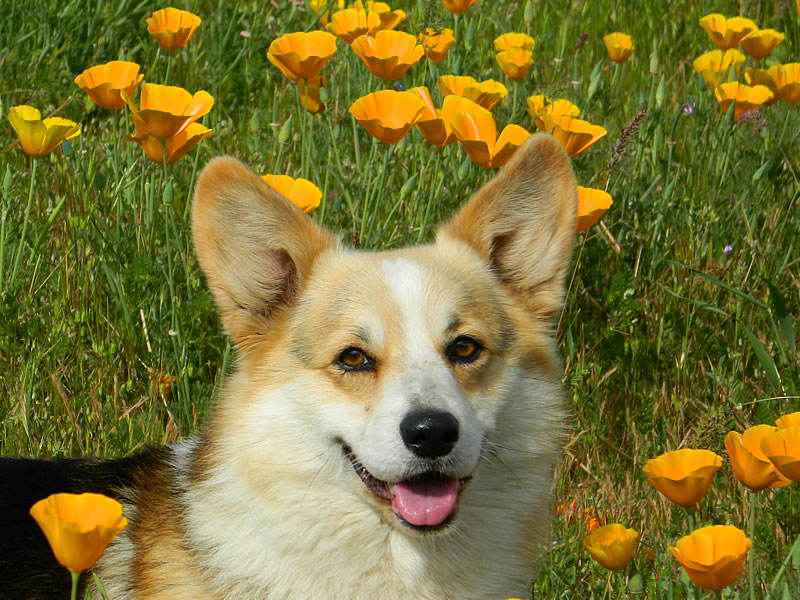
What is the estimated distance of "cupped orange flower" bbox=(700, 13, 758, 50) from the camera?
4672 mm

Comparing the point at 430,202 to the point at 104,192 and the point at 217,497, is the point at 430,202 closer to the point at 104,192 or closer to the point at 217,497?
the point at 104,192

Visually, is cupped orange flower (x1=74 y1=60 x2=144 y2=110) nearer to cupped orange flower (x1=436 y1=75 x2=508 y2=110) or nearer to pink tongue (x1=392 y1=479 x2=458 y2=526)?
cupped orange flower (x1=436 y1=75 x2=508 y2=110)

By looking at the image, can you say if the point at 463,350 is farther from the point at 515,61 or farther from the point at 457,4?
the point at 457,4

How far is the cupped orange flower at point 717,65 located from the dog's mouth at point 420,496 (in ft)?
8.79

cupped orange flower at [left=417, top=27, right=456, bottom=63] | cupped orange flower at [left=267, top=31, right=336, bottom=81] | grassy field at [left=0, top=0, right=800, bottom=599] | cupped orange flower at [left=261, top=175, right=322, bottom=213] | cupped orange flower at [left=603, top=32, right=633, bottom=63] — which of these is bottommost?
grassy field at [left=0, top=0, right=800, bottom=599]

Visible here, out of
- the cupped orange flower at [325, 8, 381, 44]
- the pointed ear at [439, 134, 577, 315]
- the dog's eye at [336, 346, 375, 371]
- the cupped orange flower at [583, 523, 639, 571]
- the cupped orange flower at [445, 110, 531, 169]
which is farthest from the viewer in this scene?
the cupped orange flower at [325, 8, 381, 44]

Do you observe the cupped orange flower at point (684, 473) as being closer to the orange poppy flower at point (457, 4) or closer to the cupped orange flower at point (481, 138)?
the cupped orange flower at point (481, 138)

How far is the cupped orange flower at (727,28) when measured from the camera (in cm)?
467

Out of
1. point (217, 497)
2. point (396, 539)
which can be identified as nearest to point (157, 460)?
point (217, 497)

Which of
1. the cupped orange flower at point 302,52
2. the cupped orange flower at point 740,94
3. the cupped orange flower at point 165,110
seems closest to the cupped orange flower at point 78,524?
the cupped orange flower at point 165,110

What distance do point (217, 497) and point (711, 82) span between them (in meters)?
2.96

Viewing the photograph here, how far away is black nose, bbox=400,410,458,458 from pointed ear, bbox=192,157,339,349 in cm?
62

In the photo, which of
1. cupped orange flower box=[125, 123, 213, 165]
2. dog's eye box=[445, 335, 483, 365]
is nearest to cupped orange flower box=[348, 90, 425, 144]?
cupped orange flower box=[125, 123, 213, 165]

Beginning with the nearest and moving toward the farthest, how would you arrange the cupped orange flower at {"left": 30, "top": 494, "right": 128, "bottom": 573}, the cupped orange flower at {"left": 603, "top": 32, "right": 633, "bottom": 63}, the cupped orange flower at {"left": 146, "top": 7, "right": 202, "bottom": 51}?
the cupped orange flower at {"left": 30, "top": 494, "right": 128, "bottom": 573} → the cupped orange flower at {"left": 146, "top": 7, "right": 202, "bottom": 51} → the cupped orange flower at {"left": 603, "top": 32, "right": 633, "bottom": 63}
